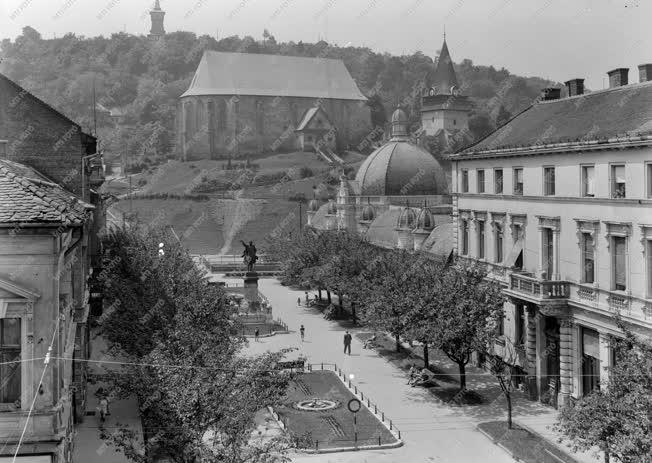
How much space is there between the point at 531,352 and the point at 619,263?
8.12 meters

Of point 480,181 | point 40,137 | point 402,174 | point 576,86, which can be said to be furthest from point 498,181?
point 402,174

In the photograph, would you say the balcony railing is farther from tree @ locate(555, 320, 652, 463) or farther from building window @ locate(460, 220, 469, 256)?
tree @ locate(555, 320, 652, 463)

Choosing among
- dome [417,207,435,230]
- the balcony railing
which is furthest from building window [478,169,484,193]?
dome [417,207,435,230]

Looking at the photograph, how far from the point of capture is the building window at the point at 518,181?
39.5 m

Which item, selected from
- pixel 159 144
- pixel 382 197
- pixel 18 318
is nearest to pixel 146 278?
pixel 18 318

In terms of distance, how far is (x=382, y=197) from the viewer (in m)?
93.1

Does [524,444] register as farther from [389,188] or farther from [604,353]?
[389,188]

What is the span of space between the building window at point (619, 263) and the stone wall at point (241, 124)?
13790cm

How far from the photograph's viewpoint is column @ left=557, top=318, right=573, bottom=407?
34531 mm

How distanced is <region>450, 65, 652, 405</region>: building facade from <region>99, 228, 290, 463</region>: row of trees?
14.3 meters

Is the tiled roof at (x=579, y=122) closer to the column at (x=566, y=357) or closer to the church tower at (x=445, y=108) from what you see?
the column at (x=566, y=357)

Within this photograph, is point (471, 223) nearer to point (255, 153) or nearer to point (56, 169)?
point (56, 169)

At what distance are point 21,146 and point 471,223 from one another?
25695 millimetres

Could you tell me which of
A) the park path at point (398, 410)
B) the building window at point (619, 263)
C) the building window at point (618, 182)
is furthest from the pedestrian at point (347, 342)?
the building window at point (618, 182)
